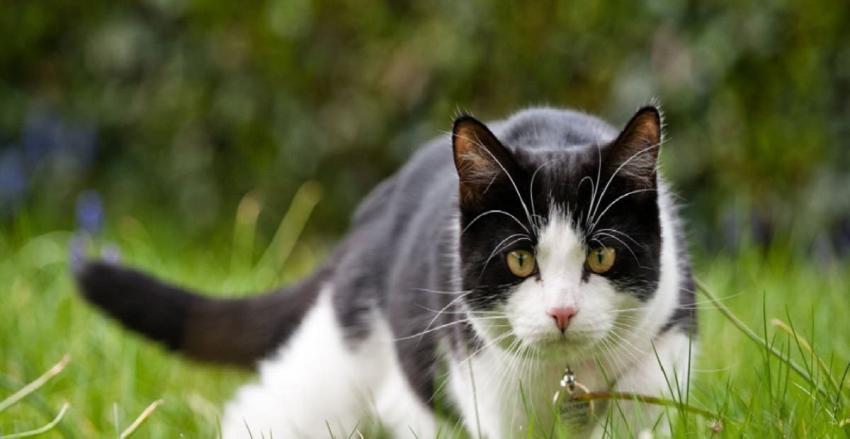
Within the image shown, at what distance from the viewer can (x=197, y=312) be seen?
8.61 feet

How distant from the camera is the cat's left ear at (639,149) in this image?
184 cm

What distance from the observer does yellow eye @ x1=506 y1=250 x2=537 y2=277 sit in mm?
1850

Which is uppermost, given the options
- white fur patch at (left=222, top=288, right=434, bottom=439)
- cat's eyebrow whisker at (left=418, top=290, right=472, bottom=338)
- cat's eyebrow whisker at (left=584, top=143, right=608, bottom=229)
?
cat's eyebrow whisker at (left=584, top=143, right=608, bottom=229)

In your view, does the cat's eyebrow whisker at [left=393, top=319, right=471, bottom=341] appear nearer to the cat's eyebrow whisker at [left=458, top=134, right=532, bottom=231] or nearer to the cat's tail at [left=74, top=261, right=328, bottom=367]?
the cat's eyebrow whisker at [left=458, top=134, right=532, bottom=231]

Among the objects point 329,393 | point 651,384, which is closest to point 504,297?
point 651,384

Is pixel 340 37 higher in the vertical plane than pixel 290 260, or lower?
higher

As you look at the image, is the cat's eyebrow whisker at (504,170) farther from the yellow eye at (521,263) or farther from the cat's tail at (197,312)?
the cat's tail at (197,312)

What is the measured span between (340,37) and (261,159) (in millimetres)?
597

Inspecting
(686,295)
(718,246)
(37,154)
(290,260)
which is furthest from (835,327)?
(37,154)

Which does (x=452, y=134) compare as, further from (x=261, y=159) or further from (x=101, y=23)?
(x=101, y=23)

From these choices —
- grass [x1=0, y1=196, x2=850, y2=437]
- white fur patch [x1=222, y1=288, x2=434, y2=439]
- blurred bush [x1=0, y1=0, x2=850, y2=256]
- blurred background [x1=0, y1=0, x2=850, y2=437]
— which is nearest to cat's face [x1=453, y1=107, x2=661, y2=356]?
grass [x1=0, y1=196, x2=850, y2=437]

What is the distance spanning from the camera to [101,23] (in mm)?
4656

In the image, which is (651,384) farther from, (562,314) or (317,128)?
(317,128)

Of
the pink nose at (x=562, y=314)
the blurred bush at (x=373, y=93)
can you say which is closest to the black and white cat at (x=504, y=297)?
the pink nose at (x=562, y=314)
